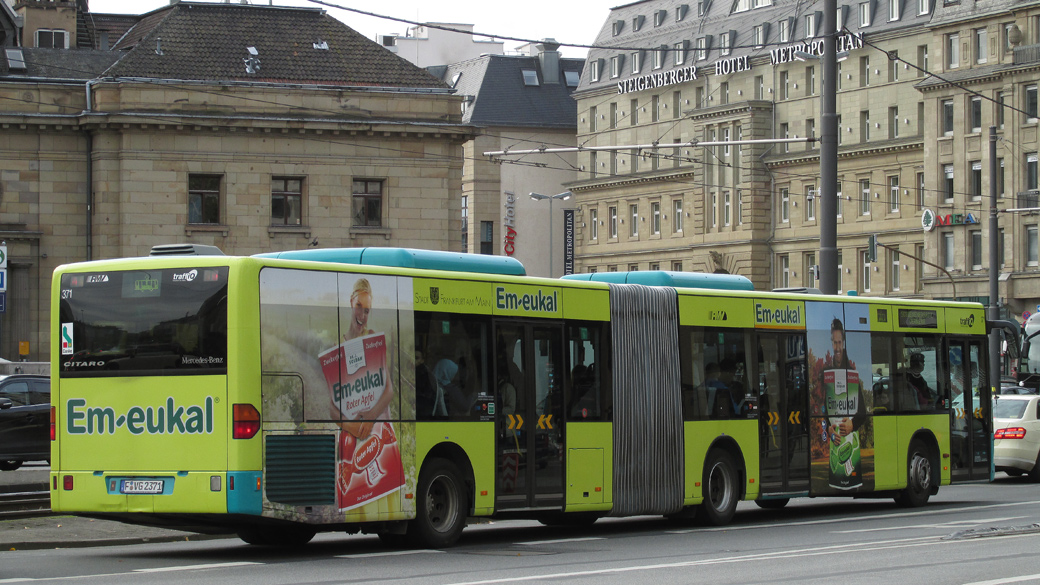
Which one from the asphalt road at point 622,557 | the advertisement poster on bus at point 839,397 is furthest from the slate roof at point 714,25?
the asphalt road at point 622,557

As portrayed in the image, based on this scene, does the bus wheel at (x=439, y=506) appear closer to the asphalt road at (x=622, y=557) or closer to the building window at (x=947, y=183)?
the asphalt road at (x=622, y=557)

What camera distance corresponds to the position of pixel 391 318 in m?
15.4

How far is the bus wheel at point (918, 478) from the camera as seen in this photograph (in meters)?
22.7

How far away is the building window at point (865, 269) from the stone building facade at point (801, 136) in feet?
0.49

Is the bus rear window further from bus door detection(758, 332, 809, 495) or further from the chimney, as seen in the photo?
the chimney

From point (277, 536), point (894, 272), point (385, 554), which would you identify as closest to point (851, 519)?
point (385, 554)

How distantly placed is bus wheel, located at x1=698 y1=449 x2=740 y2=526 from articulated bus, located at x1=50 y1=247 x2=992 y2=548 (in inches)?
1.5

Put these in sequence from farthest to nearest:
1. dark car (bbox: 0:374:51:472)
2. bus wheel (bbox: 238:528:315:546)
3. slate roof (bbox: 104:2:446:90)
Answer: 1. slate roof (bbox: 104:2:446:90)
2. dark car (bbox: 0:374:51:472)
3. bus wheel (bbox: 238:528:315:546)

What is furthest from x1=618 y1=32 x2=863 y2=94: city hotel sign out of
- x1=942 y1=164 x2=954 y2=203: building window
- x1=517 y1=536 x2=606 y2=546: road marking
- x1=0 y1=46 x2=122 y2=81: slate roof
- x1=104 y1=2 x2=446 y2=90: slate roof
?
x1=517 y1=536 x2=606 y2=546: road marking

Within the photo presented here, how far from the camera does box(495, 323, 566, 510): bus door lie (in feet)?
54.2

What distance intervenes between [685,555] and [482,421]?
2562mm

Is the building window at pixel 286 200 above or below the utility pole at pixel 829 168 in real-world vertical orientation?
above

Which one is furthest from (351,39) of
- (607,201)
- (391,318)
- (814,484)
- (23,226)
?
(607,201)

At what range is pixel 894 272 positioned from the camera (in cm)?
8525
